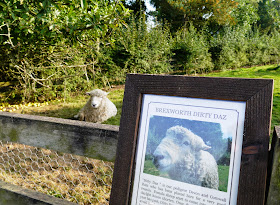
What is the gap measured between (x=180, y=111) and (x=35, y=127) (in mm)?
1059

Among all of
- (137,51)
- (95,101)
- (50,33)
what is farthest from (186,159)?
(137,51)

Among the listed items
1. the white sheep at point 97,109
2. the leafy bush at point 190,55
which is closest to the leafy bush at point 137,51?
the leafy bush at point 190,55

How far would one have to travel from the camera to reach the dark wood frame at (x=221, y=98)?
2.99ft

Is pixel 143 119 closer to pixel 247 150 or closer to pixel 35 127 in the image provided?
pixel 247 150

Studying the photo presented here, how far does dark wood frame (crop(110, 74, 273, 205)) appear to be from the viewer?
0.91 metres

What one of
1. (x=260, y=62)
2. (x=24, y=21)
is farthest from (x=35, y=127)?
(x=260, y=62)

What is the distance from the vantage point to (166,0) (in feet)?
54.0

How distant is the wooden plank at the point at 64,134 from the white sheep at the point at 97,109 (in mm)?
3103

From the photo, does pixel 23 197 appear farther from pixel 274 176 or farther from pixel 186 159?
pixel 274 176

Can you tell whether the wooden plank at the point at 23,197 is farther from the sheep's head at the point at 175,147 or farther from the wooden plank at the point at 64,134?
the sheep's head at the point at 175,147

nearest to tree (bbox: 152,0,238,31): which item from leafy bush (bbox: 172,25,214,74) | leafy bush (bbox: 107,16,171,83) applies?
leafy bush (bbox: 172,25,214,74)

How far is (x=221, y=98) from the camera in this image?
1.01m

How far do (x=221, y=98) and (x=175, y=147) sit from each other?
0.90 ft

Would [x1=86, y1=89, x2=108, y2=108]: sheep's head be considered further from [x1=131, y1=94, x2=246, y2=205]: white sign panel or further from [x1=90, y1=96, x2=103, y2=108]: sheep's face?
[x1=131, y1=94, x2=246, y2=205]: white sign panel
